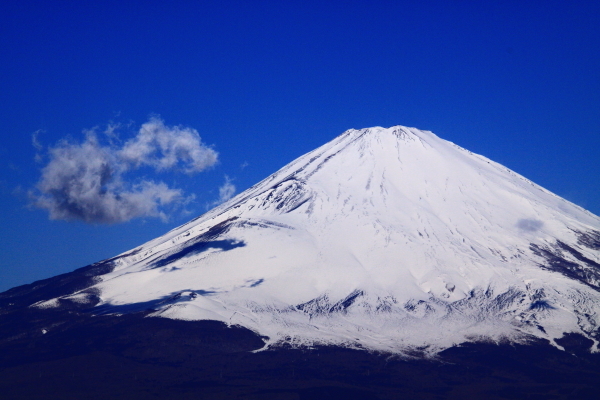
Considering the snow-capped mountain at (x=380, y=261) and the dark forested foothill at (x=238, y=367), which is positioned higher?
the snow-capped mountain at (x=380, y=261)

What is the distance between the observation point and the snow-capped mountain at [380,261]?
365ft

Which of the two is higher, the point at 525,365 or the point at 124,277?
the point at 124,277

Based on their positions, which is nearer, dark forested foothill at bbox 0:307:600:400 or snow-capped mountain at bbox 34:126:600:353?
dark forested foothill at bbox 0:307:600:400

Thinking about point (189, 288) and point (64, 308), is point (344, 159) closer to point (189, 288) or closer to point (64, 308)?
point (189, 288)

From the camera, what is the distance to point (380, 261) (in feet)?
428

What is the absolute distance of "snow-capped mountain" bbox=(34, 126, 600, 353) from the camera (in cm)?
11119

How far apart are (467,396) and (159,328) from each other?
45.4 metres

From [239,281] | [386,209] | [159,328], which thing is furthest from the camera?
[386,209]

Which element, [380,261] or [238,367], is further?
[380,261]

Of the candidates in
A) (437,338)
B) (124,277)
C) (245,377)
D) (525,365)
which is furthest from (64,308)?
(525,365)

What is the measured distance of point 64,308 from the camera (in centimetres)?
12000

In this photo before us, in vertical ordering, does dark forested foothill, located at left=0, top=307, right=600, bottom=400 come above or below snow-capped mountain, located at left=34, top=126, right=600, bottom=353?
below

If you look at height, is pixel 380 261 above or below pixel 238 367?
above

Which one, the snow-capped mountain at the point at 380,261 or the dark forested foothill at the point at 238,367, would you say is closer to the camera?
the dark forested foothill at the point at 238,367
